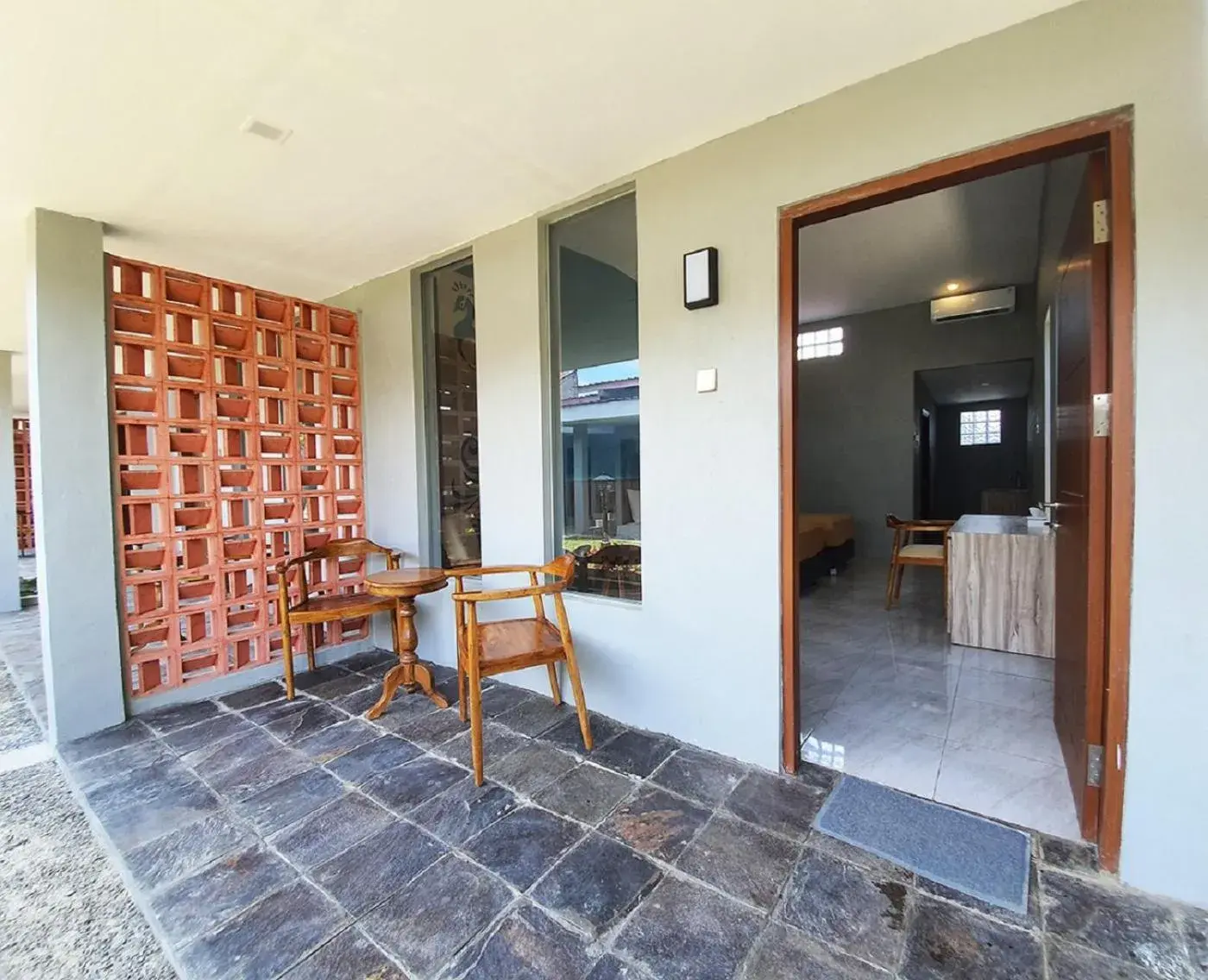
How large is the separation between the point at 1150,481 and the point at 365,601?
3.25m

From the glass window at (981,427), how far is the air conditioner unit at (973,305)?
6.32m

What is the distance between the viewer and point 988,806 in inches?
70.2

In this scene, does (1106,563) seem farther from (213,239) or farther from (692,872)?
(213,239)

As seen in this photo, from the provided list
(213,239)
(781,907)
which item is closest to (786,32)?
(781,907)

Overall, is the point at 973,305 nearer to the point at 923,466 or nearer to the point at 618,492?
the point at 923,466

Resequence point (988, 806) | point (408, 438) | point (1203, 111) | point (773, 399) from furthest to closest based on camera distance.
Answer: point (408, 438) < point (773, 399) < point (988, 806) < point (1203, 111)

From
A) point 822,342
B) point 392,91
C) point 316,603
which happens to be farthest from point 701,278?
point 822,342

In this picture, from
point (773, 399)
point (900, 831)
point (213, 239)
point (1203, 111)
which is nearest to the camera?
point (1203, 111)

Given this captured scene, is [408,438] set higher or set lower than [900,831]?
higher

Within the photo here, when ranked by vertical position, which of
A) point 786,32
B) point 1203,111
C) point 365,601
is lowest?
point 365,601

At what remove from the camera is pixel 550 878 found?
1.51 m

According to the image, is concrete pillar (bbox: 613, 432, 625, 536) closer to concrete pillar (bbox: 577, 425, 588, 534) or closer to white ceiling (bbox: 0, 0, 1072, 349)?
concrete pillar (bbox: 577, 425, 588, 534)

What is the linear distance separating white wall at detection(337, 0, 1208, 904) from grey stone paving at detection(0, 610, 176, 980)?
169cm

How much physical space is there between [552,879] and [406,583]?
150 centimetres
